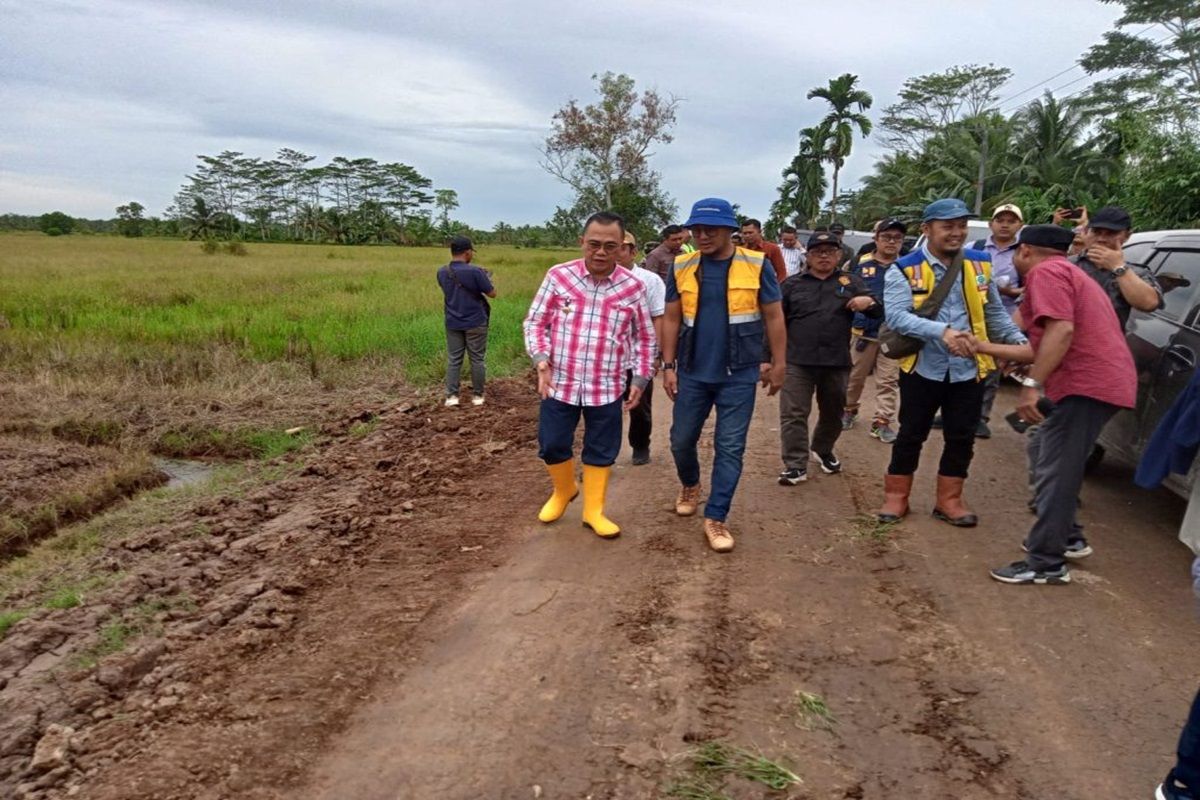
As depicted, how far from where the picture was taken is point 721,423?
12.7 feet

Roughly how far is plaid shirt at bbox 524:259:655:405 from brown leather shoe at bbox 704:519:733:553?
2.74 ft

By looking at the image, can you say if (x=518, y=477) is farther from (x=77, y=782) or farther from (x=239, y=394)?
(x=239, y=394)

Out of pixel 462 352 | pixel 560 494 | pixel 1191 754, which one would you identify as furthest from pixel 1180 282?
pixel 462 352

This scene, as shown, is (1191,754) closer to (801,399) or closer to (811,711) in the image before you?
(811,711)

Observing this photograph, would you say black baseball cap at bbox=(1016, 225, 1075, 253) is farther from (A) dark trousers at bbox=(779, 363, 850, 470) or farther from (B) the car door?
(A) dark trousers at bbox=(779, 363, 850, 470)

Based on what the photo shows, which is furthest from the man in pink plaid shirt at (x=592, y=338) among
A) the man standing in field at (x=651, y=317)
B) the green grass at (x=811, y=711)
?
the green grass at (x=811, y=711)

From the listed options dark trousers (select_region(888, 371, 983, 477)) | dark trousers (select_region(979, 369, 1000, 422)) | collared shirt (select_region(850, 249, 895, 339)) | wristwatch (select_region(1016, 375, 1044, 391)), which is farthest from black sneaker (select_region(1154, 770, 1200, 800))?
dark trousers (select_region(979, 369, 1000, 422))

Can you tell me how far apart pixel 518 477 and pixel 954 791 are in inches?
136

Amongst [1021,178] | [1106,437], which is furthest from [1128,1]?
[1106,437]

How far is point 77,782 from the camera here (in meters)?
2.19

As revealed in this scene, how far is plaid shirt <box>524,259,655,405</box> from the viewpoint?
3.76 m

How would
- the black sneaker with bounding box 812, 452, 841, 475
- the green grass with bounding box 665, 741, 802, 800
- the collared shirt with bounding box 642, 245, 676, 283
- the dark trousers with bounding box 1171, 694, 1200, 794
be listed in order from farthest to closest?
the collared shirt with bounding box 642, 245, 676, 283 → the black sneaker with bounding box 812, 452, 841, 475 → the green grass with bounding box 665, 741, 802, 800 → the dark trousers with bounding box 1171, 694, 1200, 794

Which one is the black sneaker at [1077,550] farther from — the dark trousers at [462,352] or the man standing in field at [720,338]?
the dark trousers at [462,352]

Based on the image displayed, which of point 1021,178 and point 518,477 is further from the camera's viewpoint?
point 1021,178
